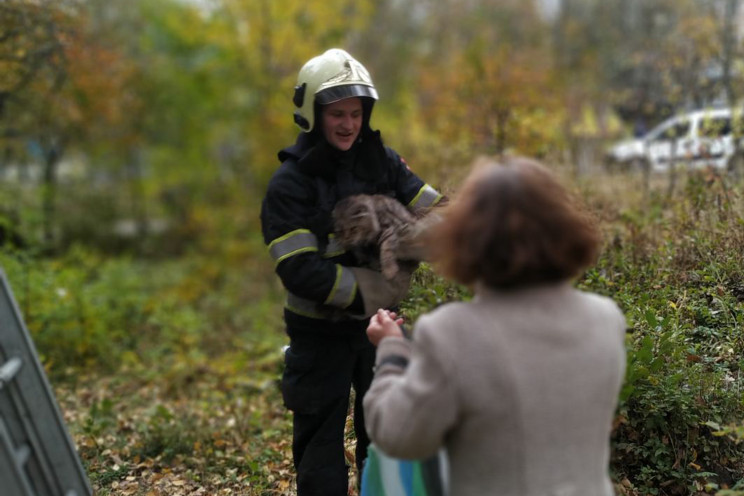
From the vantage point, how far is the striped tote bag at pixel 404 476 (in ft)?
6.23

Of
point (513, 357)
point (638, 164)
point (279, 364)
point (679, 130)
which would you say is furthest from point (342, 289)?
point (638, 164)

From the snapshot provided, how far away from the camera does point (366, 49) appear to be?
20.5 meters

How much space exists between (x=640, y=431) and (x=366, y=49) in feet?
61.3

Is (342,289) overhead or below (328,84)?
below

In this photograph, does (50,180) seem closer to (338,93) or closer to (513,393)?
(338,93)

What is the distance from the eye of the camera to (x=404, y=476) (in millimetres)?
2125

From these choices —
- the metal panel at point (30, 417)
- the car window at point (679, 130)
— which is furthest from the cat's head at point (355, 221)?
the car window at point (679, 130)

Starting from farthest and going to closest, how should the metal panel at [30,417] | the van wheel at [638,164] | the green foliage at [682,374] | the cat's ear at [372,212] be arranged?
the van wheel at [638,164] → the green foliage at [682,374] → the cat's ear at [372,212] → the metal panel at [30,417]

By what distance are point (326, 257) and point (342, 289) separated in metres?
0.18

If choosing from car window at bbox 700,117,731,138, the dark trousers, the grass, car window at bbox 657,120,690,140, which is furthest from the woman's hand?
car window at bbox 657,120,690,140

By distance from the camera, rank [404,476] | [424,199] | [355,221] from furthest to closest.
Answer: [424,199] < [355,221] < [404,476]

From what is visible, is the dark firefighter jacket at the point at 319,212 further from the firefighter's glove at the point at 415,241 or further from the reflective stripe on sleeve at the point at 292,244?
the firefighter's glove at the point at 415,241

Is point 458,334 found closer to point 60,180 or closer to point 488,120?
point 488,120

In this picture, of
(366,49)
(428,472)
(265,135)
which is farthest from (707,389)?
(366,49)
